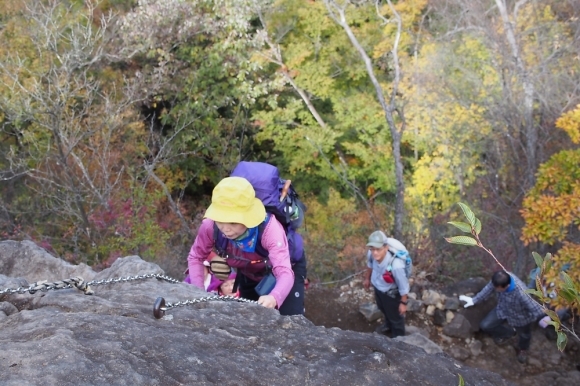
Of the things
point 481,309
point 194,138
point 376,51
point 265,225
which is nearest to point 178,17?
point 194,138

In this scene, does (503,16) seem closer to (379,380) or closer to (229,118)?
(229,118)

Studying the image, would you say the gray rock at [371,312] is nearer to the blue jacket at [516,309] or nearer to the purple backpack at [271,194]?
the blue jacket at [516,309]

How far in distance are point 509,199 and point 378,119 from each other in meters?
5.95

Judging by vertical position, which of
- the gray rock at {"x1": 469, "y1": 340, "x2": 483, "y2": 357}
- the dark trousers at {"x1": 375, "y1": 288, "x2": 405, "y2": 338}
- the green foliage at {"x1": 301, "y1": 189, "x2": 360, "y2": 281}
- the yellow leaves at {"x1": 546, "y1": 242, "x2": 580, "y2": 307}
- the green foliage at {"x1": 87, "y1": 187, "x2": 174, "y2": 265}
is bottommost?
the green foliage at {"x1": 301, "y1": 189, "x2": 360, "y2": 281}

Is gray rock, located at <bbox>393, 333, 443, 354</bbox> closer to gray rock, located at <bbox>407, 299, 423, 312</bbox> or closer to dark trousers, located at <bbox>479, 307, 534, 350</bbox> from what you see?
dark trousers, located at <bbox>479, 307, 534, 350</bbox>

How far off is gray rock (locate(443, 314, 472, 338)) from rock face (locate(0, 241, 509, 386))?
15.0ft

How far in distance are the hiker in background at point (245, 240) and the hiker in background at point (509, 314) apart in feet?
11.2

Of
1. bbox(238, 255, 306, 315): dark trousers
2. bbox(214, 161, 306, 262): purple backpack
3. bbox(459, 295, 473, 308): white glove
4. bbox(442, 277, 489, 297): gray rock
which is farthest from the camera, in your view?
bbox(442, 277, 489, 297): gray rock

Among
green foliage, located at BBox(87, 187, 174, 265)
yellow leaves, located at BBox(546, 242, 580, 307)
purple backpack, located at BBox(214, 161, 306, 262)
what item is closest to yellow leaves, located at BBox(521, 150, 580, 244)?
yellow leaves, located at BBox(546, 242, 580, 307)

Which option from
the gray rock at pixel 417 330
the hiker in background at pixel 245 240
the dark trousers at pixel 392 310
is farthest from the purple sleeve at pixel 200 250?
the gray rock at pixel 417 330

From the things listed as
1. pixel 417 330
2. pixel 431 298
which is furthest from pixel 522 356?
pixel 431 298

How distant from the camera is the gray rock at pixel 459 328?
7375mm

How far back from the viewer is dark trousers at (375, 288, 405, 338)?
6296 millimetres

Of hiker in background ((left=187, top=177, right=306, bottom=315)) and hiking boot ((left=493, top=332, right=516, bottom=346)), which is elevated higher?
hiker in background ((left=187, top=177, right=306, bottom=315))
